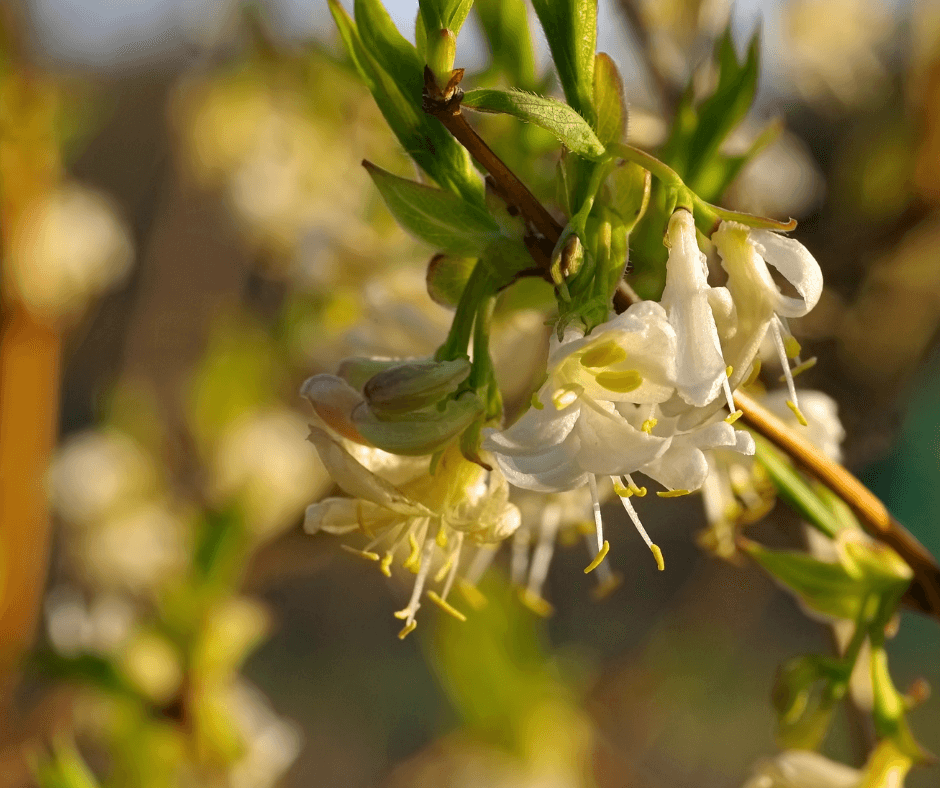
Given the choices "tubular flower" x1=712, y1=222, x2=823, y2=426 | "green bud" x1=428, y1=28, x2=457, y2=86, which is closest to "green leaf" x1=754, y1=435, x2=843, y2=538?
"tubular flower" x1=712, y1=222, x2=823, y2=426

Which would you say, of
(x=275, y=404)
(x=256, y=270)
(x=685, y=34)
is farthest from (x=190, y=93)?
(x=685, y=34)

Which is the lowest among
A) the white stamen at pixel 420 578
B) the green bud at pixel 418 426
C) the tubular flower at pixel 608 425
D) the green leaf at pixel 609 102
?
the white stamen at pixel 420 578

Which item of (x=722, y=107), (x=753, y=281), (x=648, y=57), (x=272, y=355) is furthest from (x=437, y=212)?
(x=272, y=355)

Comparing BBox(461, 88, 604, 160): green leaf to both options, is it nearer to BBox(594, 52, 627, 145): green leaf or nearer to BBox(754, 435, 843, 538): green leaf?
BBox(594, 52, 627, 145): green leaf

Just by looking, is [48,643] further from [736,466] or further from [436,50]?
[436,50]

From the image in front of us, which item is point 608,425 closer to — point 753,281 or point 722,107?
point 753,281

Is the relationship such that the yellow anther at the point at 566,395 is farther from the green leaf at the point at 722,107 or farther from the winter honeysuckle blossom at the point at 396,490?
the green leaf at the point at 722,107

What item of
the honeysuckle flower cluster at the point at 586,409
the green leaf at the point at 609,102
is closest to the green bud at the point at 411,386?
the honeysuckle flower cluster at the point at 586,409

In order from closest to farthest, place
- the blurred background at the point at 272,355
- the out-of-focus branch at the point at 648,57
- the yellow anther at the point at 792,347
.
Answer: the yellow anther at the point at 792,347 < the out-of-focus branch at the point at 648,57 < the blurred background at the point at 272,355
